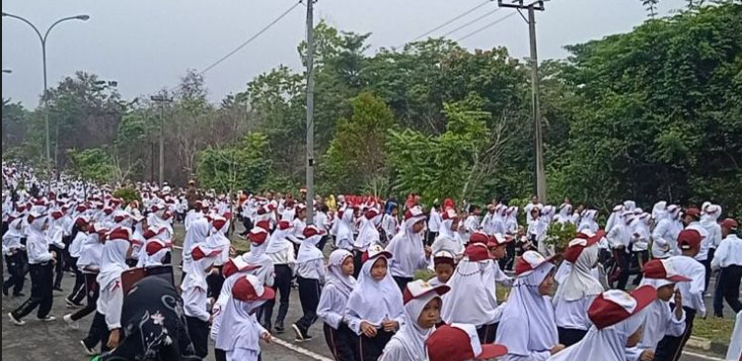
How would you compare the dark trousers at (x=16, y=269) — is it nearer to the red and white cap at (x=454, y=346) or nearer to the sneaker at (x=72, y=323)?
the sneaker at (x=72, y=323)

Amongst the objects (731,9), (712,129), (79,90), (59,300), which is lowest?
(59,300)

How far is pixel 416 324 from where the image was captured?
16.7 feet

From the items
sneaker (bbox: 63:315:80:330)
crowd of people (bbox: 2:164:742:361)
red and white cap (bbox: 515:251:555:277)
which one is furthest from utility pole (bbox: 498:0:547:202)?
red and white cap (bbox: 515:251:555:277)

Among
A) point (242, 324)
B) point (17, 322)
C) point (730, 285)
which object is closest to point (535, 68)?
point (730, 285)

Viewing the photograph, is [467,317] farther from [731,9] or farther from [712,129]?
[731,9]

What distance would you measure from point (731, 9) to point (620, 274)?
12603mm

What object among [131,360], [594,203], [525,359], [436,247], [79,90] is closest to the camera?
[131,360]

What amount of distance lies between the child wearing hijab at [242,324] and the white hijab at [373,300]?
884 millimetres

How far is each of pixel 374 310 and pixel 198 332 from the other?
7.21 feet

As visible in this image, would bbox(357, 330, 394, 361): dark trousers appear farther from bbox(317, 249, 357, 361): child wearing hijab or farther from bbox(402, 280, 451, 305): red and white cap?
bbox(402, 280, 451, 305): red and white cap

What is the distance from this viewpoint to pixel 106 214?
803 inches

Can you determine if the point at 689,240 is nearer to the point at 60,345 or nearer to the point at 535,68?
the point at 60,345

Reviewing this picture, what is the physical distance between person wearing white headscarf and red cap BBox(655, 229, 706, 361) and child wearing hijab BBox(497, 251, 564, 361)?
145 centimetres

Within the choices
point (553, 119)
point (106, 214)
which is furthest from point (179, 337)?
point (553, 119)
